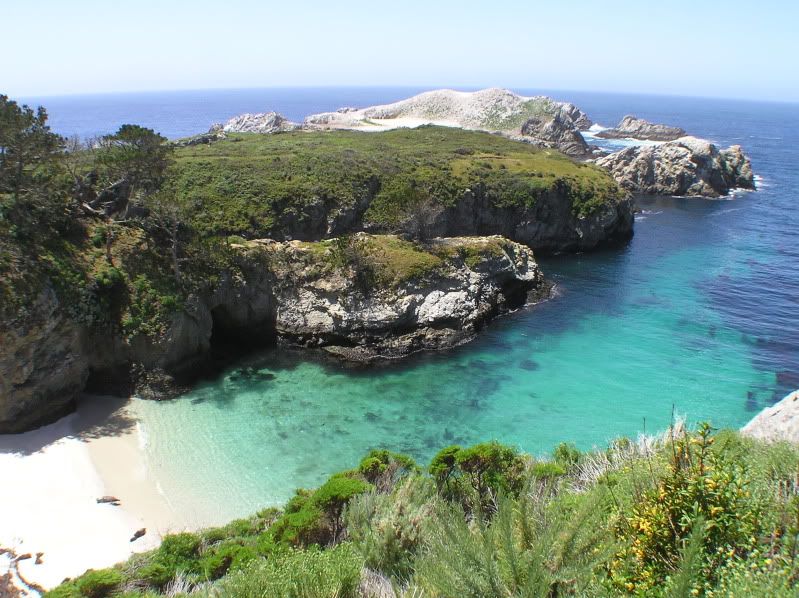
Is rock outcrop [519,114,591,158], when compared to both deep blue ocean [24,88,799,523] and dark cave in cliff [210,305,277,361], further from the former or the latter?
dark cave in cliff [210,305,277,361]

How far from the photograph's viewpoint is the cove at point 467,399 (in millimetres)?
26280

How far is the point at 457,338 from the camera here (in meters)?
39.2

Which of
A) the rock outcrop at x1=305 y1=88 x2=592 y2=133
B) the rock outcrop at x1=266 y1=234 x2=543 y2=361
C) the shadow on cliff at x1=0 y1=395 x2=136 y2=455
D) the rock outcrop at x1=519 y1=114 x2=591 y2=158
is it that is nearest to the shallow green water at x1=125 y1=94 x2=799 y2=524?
the shadow on cliff at x1=0 y1=395 x2=136 y2=455

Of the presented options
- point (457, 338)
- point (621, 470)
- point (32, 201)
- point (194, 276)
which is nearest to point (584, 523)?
point (621, 470)

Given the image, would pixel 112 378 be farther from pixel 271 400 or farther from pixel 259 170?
pixel 259 170

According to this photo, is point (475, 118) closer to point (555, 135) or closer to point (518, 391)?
point (555, 135)

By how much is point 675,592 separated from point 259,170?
54.6m

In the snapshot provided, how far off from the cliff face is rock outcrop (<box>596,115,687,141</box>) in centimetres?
12791

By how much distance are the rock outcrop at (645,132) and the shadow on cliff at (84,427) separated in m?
155

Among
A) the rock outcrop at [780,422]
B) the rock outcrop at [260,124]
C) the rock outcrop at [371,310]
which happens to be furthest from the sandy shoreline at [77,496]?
the rock outcrop at [260,124]

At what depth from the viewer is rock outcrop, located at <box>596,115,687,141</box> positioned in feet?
481

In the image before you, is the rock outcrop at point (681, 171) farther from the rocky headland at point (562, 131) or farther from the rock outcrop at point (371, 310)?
the rock outcrop at point (371, 310)

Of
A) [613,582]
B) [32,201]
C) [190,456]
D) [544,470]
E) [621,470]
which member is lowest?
[190,456]

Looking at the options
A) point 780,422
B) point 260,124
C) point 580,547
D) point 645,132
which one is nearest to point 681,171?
point 645,132
